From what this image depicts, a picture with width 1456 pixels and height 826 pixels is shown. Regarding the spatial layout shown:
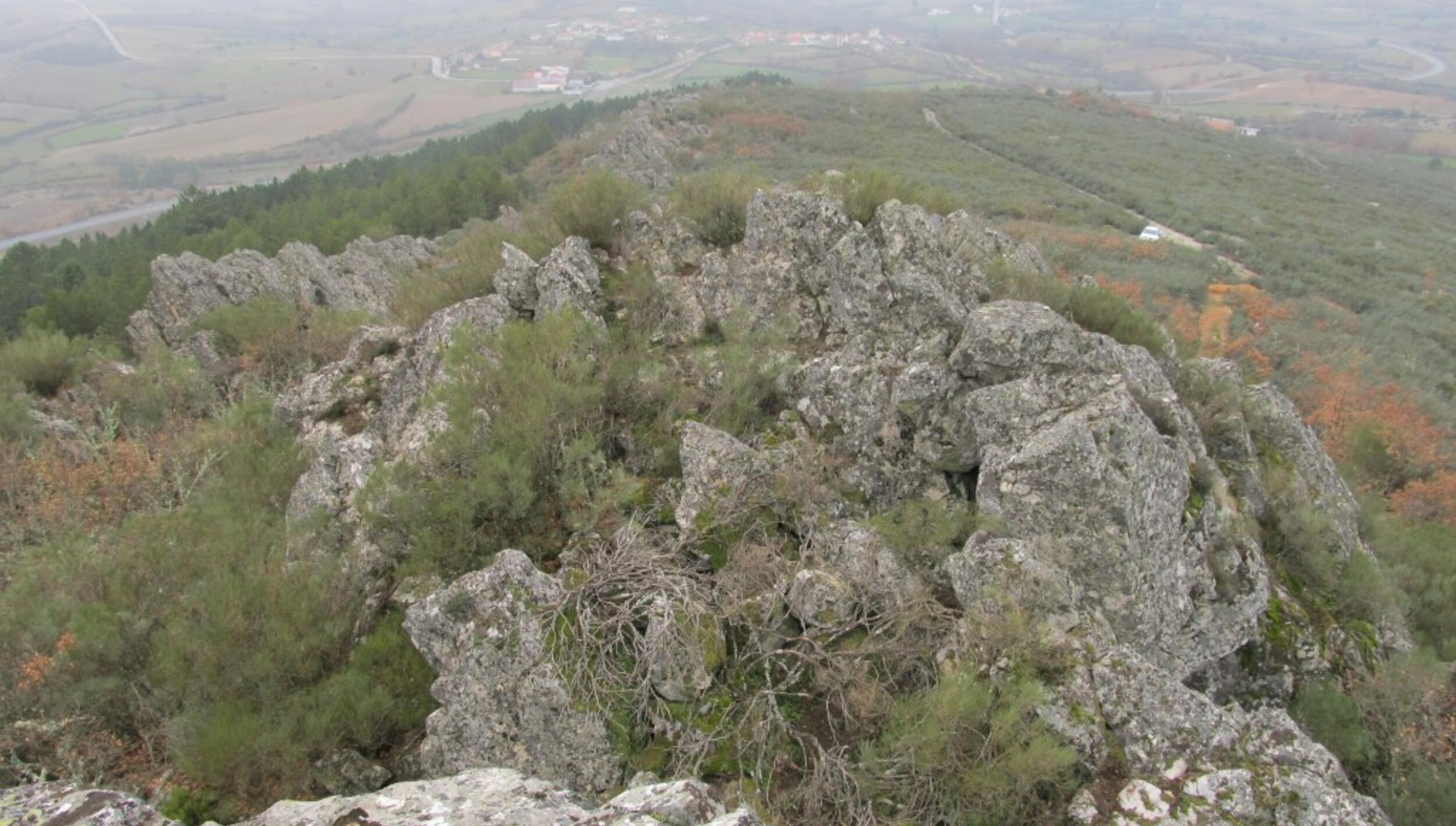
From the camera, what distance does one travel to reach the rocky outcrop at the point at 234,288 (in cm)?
2309

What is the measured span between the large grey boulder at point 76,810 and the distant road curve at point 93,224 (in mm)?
80089

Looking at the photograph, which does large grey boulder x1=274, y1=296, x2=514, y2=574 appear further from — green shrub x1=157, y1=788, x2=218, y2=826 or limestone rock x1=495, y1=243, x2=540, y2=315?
green shrub x1=157, y1=788, x2=218, y2=826

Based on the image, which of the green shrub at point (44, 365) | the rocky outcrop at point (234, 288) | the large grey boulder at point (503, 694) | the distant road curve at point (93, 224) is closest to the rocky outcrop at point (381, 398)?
the large grey boulder at point (503, 694)

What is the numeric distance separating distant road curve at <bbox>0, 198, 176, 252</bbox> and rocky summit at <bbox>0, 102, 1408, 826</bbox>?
77.4 metres

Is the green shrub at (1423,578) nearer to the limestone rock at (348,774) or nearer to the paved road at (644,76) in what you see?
the limestone rock at (348,774)

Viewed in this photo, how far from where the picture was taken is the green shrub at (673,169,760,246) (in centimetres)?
1316

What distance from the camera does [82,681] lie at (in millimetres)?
7148

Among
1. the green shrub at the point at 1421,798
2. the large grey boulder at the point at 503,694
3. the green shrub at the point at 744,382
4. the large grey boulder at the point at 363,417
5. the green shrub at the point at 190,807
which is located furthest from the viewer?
the green shrub at the point at 744,382

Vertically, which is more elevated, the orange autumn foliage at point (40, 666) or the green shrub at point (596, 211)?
the green shrub at point (596, 211)

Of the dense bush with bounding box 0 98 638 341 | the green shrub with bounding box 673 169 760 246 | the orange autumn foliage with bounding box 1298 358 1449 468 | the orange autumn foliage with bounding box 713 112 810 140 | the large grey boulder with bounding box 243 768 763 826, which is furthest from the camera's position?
the orange autumn foliage with bounding box 713 112 810 140

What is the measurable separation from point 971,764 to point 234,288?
2657 centimetres

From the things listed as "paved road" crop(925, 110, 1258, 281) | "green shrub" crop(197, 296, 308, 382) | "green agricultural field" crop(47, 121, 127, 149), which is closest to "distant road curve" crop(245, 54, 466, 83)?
"green agricultural field" crop(47, 121, 127, 149)

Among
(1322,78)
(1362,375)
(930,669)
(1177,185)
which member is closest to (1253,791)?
(930,669)

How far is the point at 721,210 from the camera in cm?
1327
